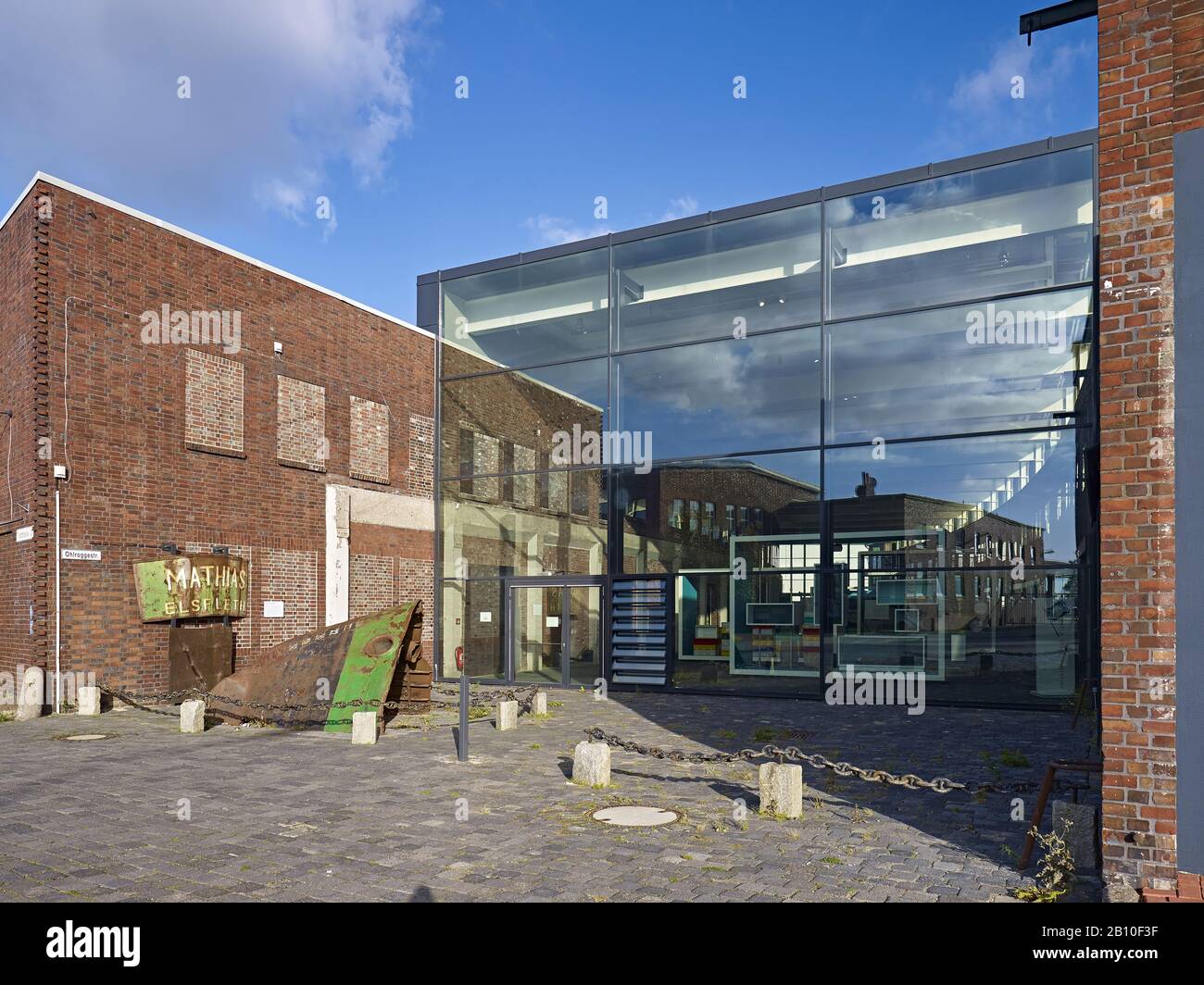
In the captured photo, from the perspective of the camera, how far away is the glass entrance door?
19.4 metres

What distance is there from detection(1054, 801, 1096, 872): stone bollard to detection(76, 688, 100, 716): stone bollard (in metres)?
14.3

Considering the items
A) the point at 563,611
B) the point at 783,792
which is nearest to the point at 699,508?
the point at 563,611

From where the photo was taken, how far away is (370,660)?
44.8 ft

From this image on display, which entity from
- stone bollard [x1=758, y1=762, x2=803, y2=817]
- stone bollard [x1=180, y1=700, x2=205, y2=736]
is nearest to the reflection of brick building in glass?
stone bollard [x1=180, y1=700, x2=205, y2=736]

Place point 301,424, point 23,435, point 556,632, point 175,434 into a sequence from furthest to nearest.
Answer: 1. point 556,632
2. point 301,424
3. point 175,434
4. point 23,435

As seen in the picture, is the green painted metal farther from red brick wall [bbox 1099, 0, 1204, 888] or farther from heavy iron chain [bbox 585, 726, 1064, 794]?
red brick wall [bbox 1099, 0, 1204, 888]

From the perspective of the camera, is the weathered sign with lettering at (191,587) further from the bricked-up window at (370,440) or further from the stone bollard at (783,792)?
the stone bollard at (783,792)

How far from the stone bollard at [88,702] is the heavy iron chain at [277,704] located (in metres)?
0.46

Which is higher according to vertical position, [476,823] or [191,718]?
[476,823]

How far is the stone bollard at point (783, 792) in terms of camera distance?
25.8 feet

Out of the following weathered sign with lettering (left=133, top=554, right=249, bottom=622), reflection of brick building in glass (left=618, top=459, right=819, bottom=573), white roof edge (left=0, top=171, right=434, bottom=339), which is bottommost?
weathered sign with lettering (left=133, top=554, right=249, bottom=622)

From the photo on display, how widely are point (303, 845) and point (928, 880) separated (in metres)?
Answer: 4.54

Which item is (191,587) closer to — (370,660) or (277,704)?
(277,704)

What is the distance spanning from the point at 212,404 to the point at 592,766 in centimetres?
1219
